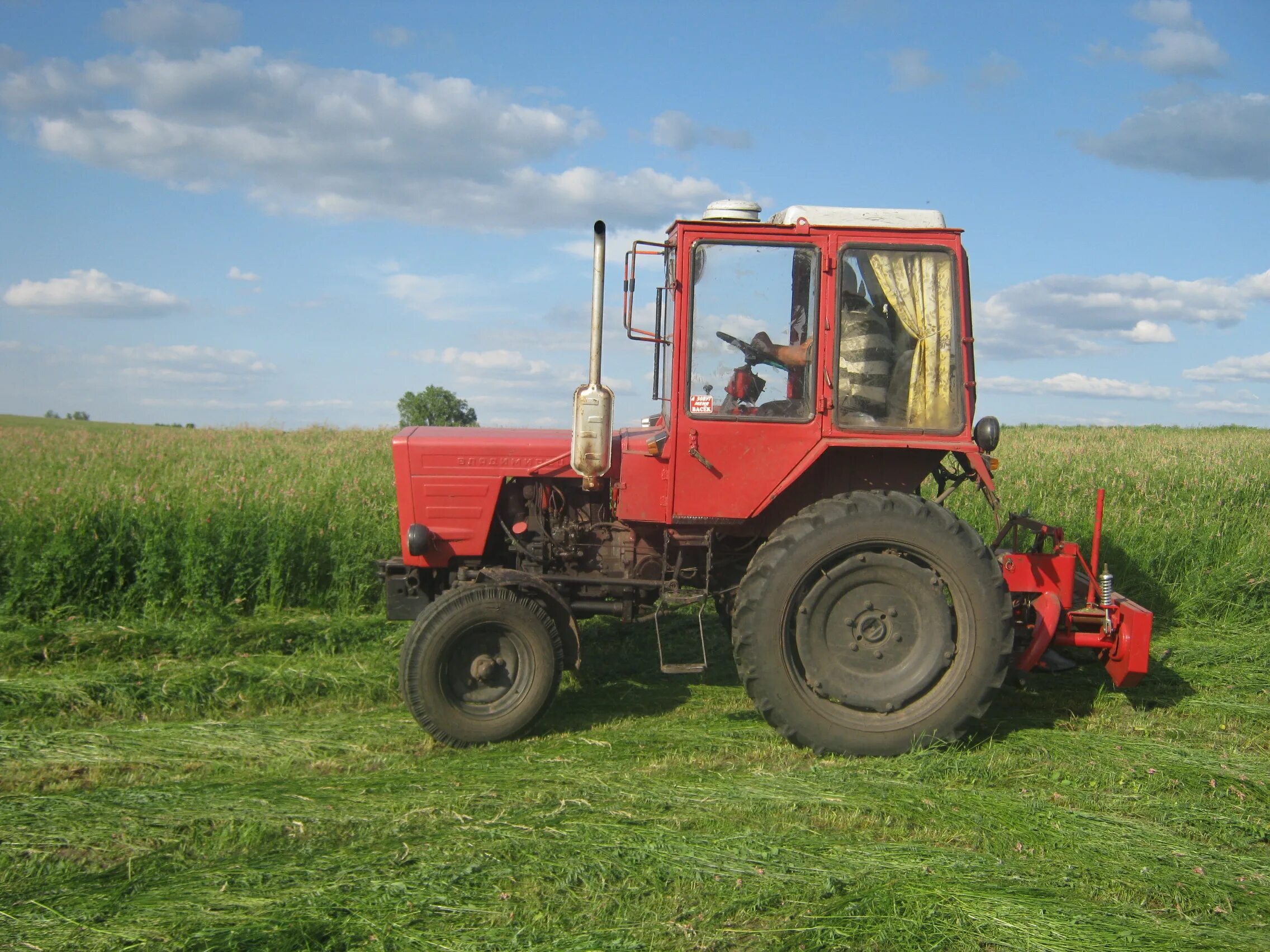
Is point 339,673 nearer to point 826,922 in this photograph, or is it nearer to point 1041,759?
point 826,922

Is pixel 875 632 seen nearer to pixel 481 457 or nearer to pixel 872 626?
pixel 872 626

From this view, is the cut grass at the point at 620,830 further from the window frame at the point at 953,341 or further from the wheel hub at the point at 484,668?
the window frame at the point at 953,341

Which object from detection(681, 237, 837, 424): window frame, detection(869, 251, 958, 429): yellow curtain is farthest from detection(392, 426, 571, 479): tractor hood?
detection(869, 251, 958, 429): yellow curtain

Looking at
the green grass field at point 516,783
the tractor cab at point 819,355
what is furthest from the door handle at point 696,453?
the green grass field at point 516,783

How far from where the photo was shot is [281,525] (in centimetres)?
727

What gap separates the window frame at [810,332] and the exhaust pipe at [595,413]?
0.42m

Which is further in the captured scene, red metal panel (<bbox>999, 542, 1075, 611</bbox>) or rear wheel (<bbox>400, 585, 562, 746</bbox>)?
red metal panel (<bbox>999, 542, 1075, 611</bbox>)

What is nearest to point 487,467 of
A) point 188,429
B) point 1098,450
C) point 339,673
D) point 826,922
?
point 339,673

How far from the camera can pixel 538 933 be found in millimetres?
2994

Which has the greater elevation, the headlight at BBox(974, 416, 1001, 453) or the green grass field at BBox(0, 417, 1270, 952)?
the headlight at BBox(974, 416, 1001, 453)

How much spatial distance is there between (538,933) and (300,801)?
4.96 feet

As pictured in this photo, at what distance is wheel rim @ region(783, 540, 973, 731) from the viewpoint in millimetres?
4770

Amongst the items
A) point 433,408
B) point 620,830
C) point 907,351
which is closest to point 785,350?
point 907,351

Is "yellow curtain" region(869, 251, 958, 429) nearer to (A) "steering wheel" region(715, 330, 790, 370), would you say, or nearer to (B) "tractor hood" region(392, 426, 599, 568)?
A: (A) "steering wheel" region(715, 330, 790, 370)
